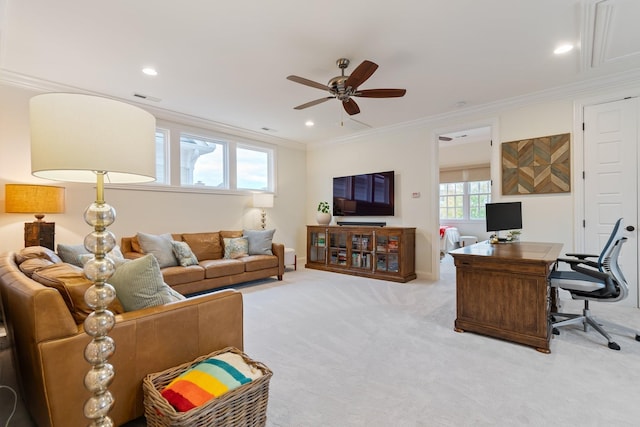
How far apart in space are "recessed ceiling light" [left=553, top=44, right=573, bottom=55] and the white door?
46.5 inches

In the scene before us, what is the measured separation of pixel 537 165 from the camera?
3.96 m

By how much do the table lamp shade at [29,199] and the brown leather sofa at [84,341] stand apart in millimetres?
1517

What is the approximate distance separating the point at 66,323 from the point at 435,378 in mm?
2026

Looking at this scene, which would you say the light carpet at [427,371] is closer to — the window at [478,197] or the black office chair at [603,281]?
the black office chair at [603,281]

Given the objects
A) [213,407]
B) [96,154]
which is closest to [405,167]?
[213,407]

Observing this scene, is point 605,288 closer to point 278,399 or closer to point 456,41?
point 456,41

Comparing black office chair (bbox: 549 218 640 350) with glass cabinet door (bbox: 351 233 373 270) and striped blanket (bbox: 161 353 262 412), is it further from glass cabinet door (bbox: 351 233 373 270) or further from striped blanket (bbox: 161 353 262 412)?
glass cabinet door (bbox: 351 233 373 270)

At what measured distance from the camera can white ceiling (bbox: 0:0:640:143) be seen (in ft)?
7.55

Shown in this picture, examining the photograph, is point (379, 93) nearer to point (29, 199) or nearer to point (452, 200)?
point (29, 199)

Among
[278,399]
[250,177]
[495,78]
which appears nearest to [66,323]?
[278,399]

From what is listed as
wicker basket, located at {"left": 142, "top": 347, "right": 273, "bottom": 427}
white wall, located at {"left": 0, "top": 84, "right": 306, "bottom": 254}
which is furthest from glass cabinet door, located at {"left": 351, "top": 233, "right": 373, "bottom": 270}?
wicker basket, located at {"left": 142, "top": 347, "right": 273, "bottom": 427}

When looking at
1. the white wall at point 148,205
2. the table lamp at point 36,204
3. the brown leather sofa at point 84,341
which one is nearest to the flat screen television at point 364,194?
the white wall at point 148,205

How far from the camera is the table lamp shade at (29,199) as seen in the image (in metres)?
3.00

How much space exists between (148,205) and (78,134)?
3.83m
